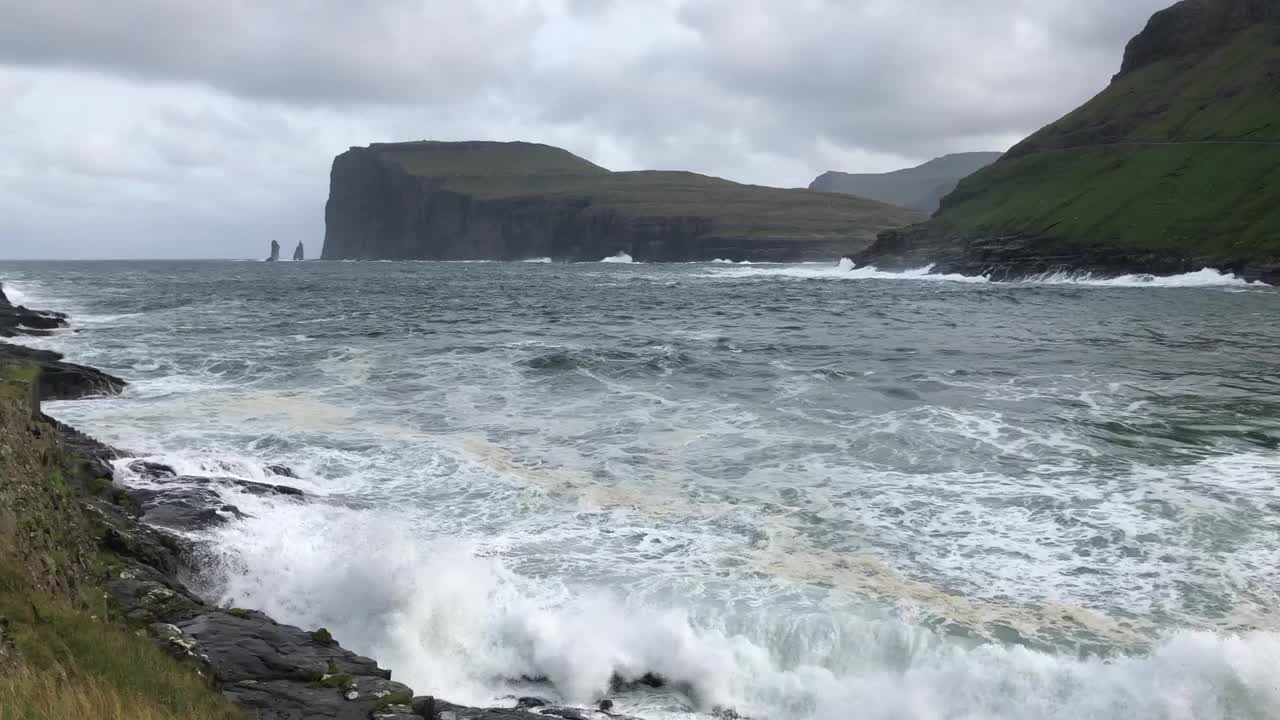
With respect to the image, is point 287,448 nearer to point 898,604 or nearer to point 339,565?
point 339,565

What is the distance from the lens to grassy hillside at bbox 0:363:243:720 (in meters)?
5.98

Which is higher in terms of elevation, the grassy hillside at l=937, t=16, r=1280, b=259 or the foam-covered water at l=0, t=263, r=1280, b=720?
the grassy hillside at l=937, t=16, r=1280, b=259

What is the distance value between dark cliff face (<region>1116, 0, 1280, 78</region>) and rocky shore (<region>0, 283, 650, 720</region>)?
160 m

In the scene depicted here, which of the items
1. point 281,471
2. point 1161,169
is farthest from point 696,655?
point 1161,169

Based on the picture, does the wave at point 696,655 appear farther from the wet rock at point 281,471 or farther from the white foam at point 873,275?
the white foam at point 873,275

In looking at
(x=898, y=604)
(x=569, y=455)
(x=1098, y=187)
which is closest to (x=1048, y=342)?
(x=569, y=455)

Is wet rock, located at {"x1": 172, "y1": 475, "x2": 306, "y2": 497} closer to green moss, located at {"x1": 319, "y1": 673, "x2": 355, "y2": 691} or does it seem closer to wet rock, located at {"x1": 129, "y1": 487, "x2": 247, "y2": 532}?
wet rock, located at {"x1": 129, "y1": 487, "x2": 247, "y2": 532}

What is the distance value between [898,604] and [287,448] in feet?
48.6

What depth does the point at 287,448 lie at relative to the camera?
69.8 ft

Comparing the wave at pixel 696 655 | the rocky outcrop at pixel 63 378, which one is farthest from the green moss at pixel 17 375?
the rocky outcrop at pixel 63 378

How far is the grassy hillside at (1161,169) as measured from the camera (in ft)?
312

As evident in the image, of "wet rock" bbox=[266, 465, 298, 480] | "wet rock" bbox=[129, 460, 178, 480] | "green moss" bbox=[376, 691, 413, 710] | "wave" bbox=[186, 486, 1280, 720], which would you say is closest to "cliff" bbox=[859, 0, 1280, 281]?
"wave" bbox=[186, 486, 1280, 720]

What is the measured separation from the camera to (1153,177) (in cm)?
11281

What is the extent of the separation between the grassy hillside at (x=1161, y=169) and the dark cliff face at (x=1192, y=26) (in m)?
1.95
